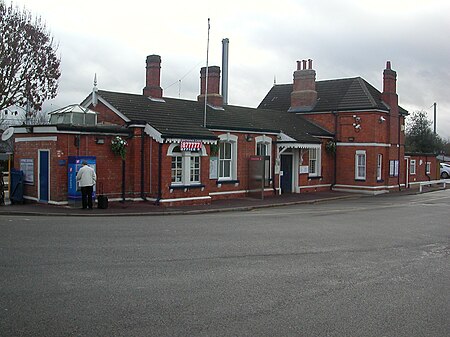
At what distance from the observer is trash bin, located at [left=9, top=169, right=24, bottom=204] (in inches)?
813

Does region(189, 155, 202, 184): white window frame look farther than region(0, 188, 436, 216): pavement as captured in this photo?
Yes

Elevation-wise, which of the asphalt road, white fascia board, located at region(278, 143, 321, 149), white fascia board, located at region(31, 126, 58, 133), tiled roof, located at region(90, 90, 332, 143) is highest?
tiled roof, located at region(90, 90, 332, 143)

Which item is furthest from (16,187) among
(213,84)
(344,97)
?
(344,97)

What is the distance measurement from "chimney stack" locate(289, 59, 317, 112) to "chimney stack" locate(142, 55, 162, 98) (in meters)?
12.5

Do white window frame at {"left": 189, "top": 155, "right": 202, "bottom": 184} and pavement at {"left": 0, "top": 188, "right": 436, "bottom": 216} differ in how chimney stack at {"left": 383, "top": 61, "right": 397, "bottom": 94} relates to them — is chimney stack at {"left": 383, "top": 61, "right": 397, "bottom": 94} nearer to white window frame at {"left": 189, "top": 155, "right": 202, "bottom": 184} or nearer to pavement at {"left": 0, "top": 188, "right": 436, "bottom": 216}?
pavement at {"left": 0, "top": 188, "right": 436, "bottom": 216}

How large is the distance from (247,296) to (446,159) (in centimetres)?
6412

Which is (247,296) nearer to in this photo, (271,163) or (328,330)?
Result: (328,330)

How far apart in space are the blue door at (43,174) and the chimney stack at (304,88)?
19993mm

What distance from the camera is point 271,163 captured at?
93.1ft

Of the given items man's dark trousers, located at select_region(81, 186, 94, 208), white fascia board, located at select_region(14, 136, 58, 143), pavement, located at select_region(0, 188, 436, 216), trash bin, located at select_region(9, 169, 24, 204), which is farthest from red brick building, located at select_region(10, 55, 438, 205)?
man's dark trousers, located at select_region(81, 186, 94, 208)

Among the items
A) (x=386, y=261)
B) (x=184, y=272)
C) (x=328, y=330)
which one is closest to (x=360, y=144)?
(x=386, y=261)

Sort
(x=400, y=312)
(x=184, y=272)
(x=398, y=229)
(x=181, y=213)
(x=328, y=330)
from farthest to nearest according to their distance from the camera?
(x=181, y=213)
(x=398, y=229)
(x=184, y=272)
(x=400, y=312)
(x=328, y=330)

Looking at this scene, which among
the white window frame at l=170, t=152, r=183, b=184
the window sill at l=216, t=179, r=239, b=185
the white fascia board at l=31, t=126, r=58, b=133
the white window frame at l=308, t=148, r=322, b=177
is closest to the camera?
the white fascia board at l=31, t=126, r=58, b=133

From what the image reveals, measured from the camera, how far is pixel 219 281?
8.26 metres
